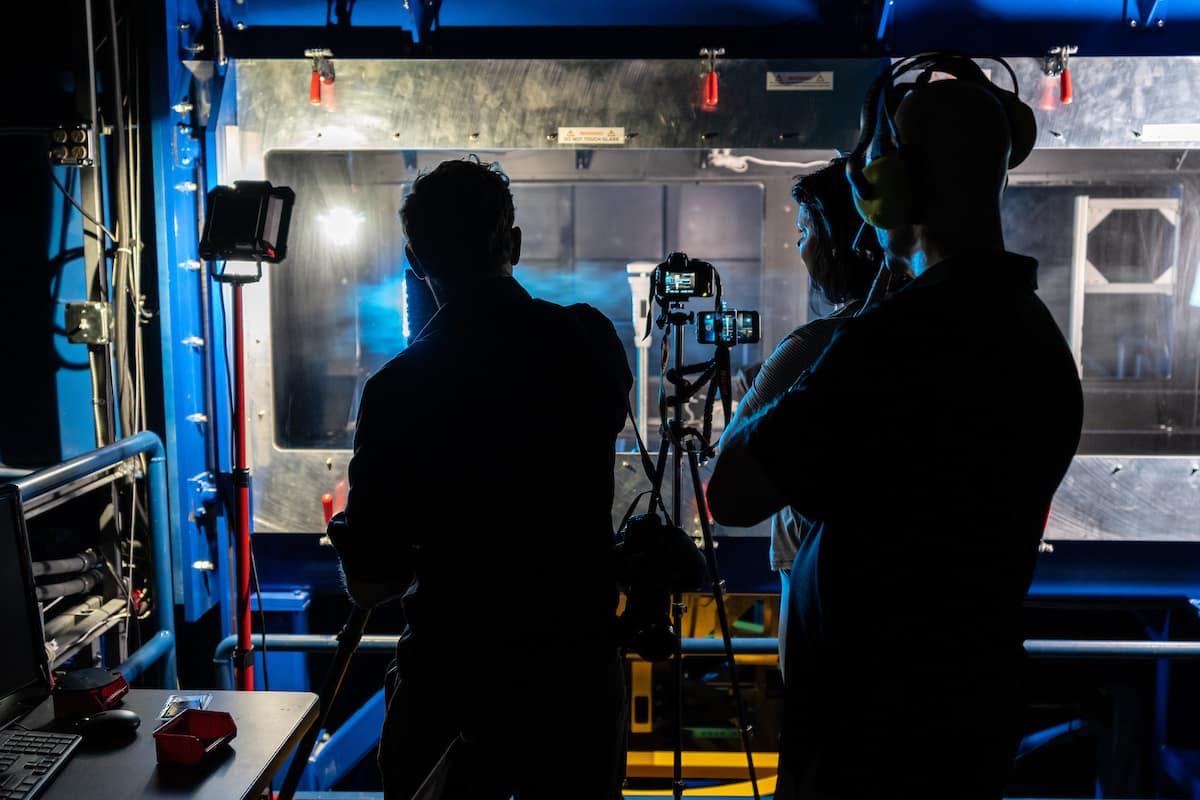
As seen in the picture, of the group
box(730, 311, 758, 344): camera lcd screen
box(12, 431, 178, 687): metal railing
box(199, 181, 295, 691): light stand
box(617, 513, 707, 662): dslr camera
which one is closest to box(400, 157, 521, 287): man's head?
box(617, 513, 707, 662): dslr camera

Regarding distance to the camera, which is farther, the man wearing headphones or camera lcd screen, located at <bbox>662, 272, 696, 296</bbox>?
camera lcd screen, located at <bbox>662, 272, 696, 296</bbox>

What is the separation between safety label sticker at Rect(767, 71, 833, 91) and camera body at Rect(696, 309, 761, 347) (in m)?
1.28

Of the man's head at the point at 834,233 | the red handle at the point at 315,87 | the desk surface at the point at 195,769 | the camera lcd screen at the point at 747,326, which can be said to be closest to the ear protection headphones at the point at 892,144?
the man's head at the point at 834,233

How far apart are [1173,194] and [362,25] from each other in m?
2.99

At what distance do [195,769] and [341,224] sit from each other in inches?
91.8

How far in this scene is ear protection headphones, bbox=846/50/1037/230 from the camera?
4.02 ft

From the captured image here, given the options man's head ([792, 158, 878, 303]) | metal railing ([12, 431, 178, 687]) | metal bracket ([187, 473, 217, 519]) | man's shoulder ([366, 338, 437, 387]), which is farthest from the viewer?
metal bracket ([187, 473, 217, 519])

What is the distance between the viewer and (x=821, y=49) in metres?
3.30

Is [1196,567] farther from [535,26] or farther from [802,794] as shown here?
[535,26]

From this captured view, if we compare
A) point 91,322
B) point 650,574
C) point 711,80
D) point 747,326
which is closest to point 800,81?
point 711,80

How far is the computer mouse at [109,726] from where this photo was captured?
175 centimetres

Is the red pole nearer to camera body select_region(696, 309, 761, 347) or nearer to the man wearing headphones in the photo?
camera body select_region(696, 309, 761, 347)

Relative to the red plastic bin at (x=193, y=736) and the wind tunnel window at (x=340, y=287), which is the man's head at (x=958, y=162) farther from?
the wind tunnel window at (x=340, y=287)

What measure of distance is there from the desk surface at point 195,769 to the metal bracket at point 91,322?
1.50 metres
